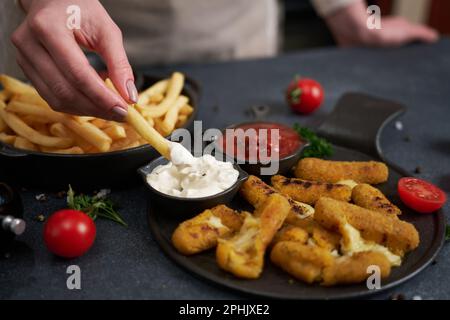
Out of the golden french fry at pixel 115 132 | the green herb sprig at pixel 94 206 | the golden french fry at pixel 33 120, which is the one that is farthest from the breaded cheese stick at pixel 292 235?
the golden french fry at pixel 33 120

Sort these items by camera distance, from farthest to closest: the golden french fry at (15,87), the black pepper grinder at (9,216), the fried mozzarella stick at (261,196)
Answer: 1. the golden french fry at (15,87)
2. the fried mozzarella stick at (261,196)
3. the black pepper grinder at (9,216)

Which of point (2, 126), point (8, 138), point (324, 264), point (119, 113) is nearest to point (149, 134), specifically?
point (119, 113)

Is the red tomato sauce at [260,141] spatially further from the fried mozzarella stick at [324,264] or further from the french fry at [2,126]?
the french fry at [2,126]

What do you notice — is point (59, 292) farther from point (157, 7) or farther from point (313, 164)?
point (157, 7)

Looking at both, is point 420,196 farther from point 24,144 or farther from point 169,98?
point 24,144

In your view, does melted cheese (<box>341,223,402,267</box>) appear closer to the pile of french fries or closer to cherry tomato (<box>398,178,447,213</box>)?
cherry tomato (<box>398,178,447,213</box>)

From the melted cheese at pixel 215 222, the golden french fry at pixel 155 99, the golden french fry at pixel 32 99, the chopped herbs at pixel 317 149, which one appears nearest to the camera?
the melted cheese at pixel 215 222

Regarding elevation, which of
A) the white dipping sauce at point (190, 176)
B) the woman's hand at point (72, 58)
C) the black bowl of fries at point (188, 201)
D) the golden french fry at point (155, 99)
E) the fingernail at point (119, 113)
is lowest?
the black bowl of fries at point (188, 201)
